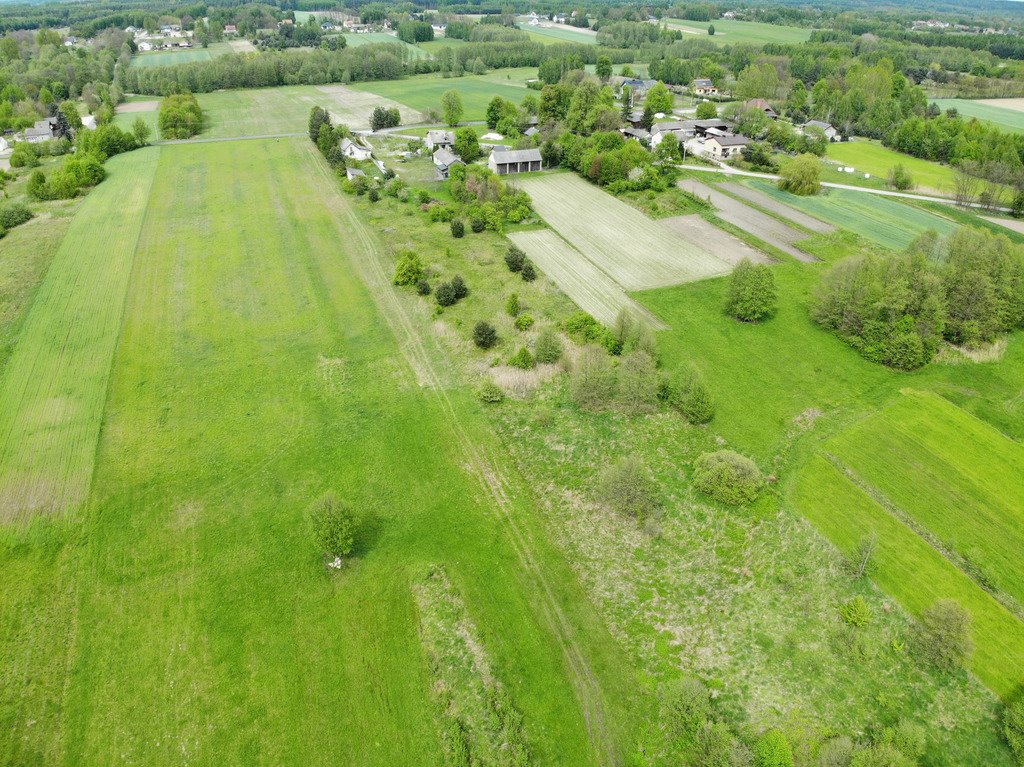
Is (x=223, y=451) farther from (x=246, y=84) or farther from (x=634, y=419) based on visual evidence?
(x=246, y=84)

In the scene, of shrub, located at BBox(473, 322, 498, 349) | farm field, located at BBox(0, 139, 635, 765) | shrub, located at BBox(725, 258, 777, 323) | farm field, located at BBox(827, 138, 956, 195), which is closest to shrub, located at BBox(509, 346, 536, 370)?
shrub, located at BBox(473, 322, 498, 349)

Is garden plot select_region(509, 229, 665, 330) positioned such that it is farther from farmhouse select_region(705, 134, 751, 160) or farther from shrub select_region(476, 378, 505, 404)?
farmhouse select_region(705, 134, 751, 160)

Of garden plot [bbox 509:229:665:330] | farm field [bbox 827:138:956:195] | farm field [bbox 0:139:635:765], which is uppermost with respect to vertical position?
farm field [bbox 827:138:956:195]

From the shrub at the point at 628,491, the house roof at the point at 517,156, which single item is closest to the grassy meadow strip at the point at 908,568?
the shrub at the point at 628,491

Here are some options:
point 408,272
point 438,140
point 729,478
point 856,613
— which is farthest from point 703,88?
point 856,613

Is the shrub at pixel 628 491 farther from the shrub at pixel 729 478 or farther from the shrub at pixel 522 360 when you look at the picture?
the shrub at pixel 522 360

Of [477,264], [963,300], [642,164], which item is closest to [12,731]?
[477,264]
